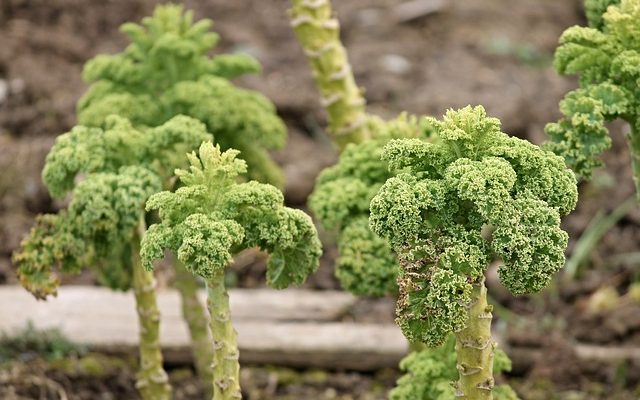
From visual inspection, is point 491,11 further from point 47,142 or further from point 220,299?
point 220,299

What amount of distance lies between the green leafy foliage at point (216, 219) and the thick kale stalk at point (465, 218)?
A: 417 mm

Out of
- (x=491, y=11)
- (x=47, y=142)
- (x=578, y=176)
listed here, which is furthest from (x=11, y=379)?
(x=491, y=11)

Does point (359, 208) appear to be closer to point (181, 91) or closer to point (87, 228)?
point (181, 91)

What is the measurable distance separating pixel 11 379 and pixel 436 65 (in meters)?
4.20

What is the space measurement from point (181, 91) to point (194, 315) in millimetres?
972

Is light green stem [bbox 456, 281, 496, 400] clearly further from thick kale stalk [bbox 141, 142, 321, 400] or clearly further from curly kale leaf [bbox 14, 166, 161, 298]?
curly kale leaf [bbox 14, 166, 161, 298]

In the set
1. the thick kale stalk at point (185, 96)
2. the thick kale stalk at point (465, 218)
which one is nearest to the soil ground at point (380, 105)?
the thick kale stalk at point (185, 96)

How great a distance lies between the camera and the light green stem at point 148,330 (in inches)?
170

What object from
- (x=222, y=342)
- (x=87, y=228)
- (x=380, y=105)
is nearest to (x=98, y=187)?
(x=87, y=228)

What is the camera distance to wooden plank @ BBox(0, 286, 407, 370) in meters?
5.50

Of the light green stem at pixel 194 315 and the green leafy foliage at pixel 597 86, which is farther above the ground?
the green leafy foliage at pixel 597 86

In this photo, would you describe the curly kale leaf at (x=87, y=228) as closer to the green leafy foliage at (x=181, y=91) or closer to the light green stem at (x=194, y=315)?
the light green stem at (x=194, y=315)

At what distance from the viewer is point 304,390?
538 cm

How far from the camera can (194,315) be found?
4688 millimetres
